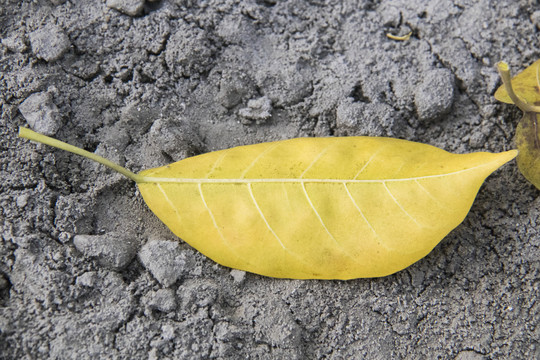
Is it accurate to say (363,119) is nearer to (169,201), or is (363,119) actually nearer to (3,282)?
(169,201)

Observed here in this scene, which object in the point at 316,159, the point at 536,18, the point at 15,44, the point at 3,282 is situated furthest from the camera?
the point at 536,18

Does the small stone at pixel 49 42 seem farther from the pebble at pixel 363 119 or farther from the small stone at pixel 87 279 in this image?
the pebble at pixel 363 119

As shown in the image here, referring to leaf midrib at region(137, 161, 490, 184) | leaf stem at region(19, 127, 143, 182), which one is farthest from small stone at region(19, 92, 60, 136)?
leaf midrib at region(137, 161, 490, 184)

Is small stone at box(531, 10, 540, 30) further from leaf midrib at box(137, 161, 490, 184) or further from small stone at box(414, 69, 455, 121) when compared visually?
leaf midrib at box(137, 161, 490, 184)

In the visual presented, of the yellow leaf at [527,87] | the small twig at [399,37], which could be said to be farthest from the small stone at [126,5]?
the yellow leaf at [527,87]

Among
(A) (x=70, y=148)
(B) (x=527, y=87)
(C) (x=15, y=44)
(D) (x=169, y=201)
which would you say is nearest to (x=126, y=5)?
(C) (x=15, y=44)

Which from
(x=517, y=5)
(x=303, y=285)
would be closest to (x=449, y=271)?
(x=303, y=285)

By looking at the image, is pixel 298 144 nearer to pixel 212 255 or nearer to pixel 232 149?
pixel 232 149
